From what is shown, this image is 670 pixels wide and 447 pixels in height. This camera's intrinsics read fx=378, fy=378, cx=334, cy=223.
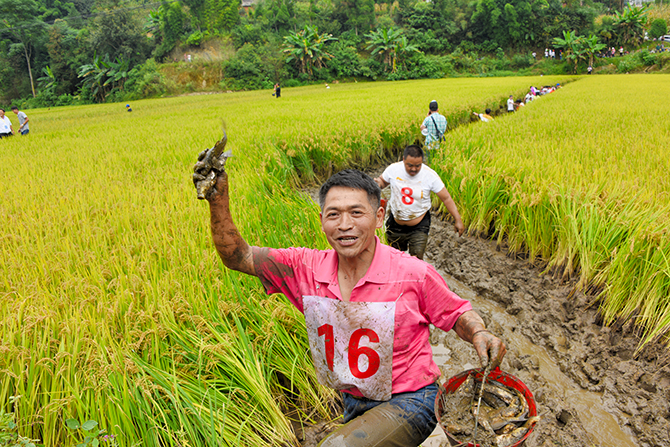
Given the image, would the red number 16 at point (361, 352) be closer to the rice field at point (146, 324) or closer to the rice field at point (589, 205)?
the rice field at point (146, 324)

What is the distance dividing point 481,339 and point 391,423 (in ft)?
1.39

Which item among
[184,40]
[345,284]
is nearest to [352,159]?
[345,284]

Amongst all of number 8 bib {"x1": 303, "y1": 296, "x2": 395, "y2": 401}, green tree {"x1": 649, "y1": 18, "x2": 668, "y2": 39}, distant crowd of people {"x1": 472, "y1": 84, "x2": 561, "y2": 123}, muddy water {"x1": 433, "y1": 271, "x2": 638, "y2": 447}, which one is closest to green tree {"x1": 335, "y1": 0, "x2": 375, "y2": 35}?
green tree {"x1": 649, "y1": 18, "x2": 668, "y2": 39}

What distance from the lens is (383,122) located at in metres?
8.78

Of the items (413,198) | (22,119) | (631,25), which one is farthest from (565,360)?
(631,25)

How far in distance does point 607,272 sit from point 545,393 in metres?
1.21

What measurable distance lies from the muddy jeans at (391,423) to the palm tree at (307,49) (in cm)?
4283

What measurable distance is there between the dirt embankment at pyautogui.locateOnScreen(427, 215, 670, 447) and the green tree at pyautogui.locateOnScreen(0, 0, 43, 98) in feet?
183

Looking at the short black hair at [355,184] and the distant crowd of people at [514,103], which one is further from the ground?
the distant crowd of people at [514,103]

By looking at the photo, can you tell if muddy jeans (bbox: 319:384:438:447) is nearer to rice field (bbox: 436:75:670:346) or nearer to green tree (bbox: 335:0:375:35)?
rice field (bbox: 436:75:670:346)

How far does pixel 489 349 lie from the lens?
1.20m

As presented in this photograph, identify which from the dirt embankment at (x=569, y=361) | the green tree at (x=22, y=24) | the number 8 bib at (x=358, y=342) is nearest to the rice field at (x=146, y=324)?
the number 8 bib at (x=358, y=342)

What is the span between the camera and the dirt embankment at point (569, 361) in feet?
7.01

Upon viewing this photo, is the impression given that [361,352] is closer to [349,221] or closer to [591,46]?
[349,221]
